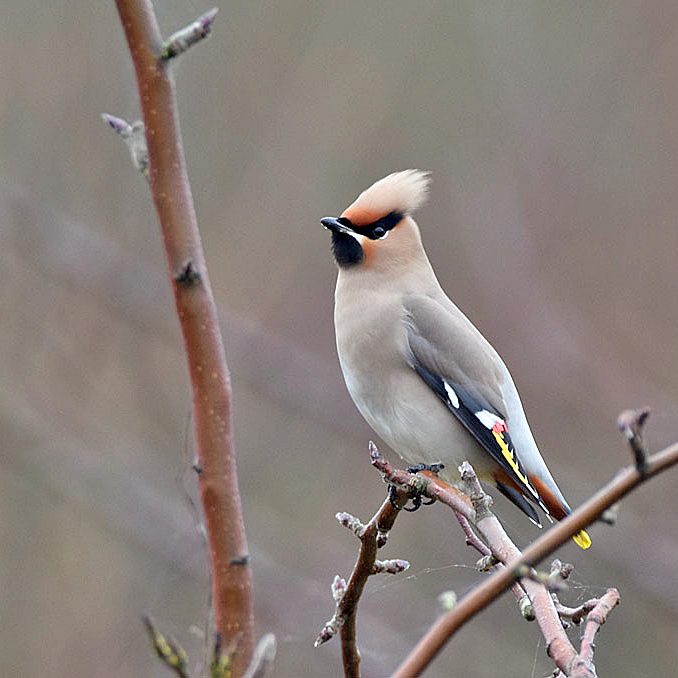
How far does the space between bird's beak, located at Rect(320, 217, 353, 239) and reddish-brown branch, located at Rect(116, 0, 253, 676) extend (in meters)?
1.85

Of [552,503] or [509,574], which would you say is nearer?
[509,574]

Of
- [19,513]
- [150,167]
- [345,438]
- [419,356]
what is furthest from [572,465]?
[150,167]

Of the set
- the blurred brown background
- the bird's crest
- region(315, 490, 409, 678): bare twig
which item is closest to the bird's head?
the bird's crest

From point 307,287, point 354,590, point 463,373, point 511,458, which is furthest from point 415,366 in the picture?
point 307,287

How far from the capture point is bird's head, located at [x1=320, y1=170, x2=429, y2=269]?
3553 mm

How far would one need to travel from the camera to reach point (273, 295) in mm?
6328

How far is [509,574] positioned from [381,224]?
2551 millimetres

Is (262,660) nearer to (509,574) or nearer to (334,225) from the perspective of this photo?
(509,574)

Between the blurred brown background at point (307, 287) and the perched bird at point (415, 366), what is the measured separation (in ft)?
4.97

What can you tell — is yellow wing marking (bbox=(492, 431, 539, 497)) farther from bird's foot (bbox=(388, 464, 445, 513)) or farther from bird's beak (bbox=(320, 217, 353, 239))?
bird's beak (bbox=(320, 217, 353, 239))

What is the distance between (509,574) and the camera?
43.3 inches

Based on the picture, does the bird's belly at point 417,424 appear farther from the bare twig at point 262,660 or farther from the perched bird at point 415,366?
the bare twig at point 262,660

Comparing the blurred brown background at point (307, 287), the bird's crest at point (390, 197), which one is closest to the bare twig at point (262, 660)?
the bird's crest at point (390, 197)

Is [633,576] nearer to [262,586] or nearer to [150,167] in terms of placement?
[262,586]
